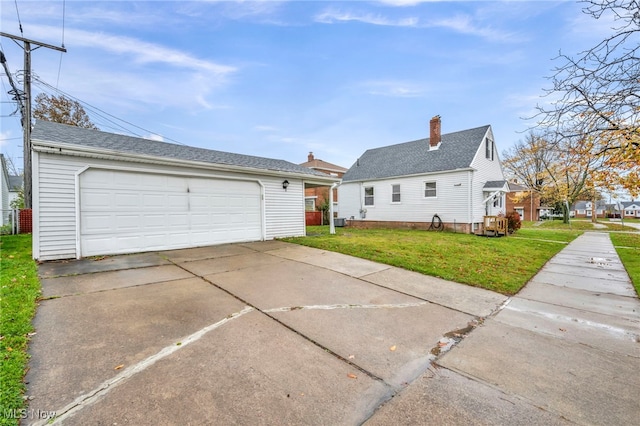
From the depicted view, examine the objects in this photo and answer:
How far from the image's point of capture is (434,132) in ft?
57.2

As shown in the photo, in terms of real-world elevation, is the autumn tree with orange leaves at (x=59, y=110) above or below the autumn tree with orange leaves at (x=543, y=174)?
above

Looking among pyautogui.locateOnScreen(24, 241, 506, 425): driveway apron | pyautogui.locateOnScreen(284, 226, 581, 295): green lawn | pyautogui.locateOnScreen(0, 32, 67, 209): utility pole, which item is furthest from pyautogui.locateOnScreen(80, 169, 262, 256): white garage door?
pyautogui.locateOnScreen(0, 32, 67, 209): utility pole

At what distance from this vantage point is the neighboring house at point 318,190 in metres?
24.7

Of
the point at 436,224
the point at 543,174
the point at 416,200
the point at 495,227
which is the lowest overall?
the point at 495,227

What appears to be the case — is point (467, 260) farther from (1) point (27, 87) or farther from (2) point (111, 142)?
(1) point (27, 87)

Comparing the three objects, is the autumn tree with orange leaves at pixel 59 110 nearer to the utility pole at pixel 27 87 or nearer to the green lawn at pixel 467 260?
the utility pole at pixel 27 87

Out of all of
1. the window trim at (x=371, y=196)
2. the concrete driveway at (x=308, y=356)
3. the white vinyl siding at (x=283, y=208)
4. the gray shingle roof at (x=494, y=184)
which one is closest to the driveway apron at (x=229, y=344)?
the concrete driveway at (x=308, y=356)

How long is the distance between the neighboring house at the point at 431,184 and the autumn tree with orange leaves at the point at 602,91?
9.79 metres

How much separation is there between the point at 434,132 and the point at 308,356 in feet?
58.3

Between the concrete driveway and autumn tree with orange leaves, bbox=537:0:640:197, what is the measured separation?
2947mm

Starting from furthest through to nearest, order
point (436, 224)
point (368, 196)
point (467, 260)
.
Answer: point (368, 196), point (436, 224), point (467, 260)

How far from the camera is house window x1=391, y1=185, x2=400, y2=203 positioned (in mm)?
17703

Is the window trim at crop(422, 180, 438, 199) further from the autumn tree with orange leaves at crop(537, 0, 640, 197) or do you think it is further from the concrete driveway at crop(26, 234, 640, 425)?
the concrete driveway at crop(26, 234, 640, 425)

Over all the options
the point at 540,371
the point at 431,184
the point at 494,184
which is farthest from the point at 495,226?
the point at 540,371
